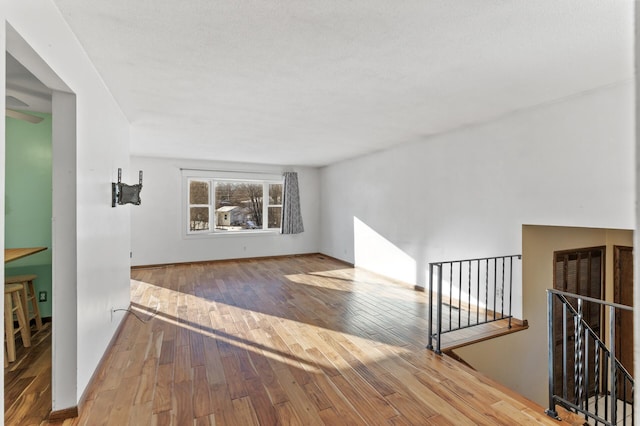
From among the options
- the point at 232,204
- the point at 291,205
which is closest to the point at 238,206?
the point at 232,204

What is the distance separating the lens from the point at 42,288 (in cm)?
325

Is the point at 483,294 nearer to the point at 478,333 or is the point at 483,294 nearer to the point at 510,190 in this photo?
the point at 478,333

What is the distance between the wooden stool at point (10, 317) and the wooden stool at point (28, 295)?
2.9 inches

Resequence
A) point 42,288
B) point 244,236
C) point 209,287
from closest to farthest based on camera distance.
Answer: point 42,288, point 209,287, point 244,236

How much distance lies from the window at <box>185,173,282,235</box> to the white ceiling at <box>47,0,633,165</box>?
315cm

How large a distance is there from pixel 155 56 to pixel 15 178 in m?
2.28

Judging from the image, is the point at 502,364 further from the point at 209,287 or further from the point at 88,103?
the point at 88,103

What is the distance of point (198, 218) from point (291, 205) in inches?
83.2

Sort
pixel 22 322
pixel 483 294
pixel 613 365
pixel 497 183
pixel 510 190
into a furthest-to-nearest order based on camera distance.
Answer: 1. pixel 483 294
2. pixel 497 183
3. pixel 510 190
4. pixel 22 322
5. pixel 613 365

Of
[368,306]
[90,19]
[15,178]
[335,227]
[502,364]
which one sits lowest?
[502,364]

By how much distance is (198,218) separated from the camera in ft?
21.9

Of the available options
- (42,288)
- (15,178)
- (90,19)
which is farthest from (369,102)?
(42,288)

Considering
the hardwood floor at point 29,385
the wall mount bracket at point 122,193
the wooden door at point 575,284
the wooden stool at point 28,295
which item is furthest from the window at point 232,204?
the wooden door at point 575,284

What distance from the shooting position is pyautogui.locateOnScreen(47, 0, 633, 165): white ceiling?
1615mm
